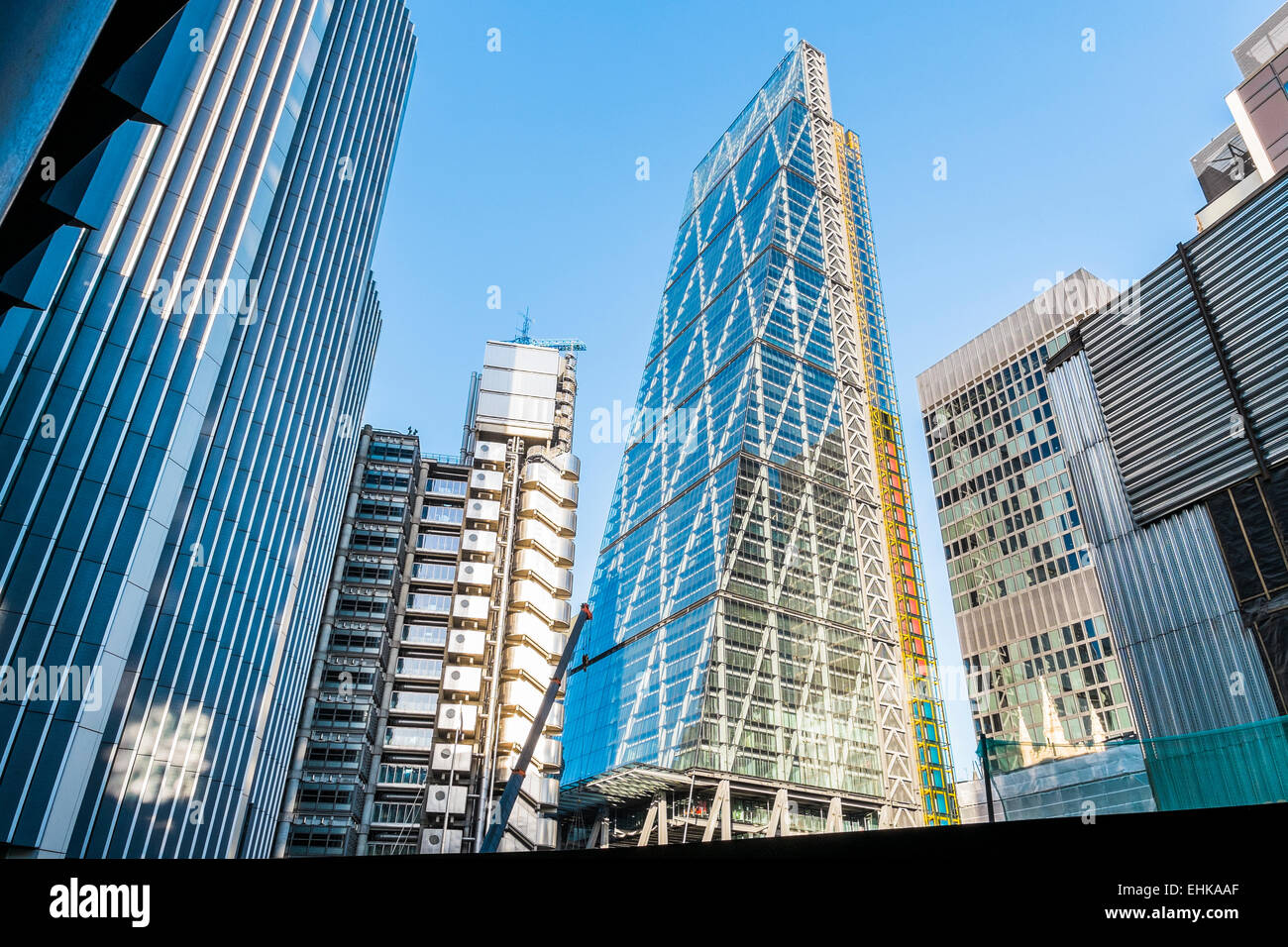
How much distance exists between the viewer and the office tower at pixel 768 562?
3543 inches

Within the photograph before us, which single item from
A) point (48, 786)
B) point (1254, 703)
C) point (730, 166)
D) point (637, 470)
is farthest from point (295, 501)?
point (730, 166)

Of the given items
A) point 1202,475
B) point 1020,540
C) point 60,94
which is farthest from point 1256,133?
point 60,94

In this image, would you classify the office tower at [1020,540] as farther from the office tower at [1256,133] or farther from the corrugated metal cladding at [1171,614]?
the office tower at [1256,133]

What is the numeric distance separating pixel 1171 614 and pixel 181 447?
61.4 m

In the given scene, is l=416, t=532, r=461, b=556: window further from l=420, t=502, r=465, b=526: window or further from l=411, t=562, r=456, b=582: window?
l=411, t=562, r=456, b=582: window

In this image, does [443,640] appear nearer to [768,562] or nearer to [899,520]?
[768,562]

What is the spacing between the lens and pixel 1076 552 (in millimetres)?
103250

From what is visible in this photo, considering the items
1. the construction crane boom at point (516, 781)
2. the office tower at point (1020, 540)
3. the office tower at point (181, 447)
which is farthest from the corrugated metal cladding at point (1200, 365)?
the office tower at point (181, 447)

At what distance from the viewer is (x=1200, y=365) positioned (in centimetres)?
5844

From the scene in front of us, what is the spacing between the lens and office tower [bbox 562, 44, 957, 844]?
295 feet

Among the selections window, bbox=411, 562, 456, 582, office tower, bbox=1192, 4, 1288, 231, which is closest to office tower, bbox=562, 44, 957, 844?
window, bbox=411, 562, 456, 582

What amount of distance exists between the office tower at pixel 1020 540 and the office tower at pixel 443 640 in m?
57.3

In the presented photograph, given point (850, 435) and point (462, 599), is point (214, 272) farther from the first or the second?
point (850, 435)

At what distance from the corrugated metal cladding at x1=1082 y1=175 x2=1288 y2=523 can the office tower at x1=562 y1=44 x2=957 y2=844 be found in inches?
1754
